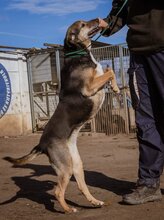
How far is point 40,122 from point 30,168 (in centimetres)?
780

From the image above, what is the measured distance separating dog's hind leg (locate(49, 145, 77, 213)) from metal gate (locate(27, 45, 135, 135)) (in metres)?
6.23

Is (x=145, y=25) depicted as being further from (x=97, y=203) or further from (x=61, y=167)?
(x=97, y=203)

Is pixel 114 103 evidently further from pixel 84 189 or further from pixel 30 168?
pixel 84 189

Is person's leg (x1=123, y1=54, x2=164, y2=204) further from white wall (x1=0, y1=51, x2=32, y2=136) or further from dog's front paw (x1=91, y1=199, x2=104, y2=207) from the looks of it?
white wall (x1=0, y1=51, x2=32, y2=136)

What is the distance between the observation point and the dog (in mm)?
5035

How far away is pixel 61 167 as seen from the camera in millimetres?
5020

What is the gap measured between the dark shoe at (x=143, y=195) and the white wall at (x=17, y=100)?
34.9ft

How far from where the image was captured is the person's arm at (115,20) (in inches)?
210

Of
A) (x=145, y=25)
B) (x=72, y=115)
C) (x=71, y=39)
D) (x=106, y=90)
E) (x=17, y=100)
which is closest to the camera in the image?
(x=145, y=25)

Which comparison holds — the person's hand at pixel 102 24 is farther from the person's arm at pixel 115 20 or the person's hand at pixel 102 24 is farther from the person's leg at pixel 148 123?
the person's leg at pixel 148 123

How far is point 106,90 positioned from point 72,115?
8.49 metres

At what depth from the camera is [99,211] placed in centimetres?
484

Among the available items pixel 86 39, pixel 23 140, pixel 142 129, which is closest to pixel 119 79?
pixel 23 140

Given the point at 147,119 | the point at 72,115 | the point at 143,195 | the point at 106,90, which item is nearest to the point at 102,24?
the point at 72,115
